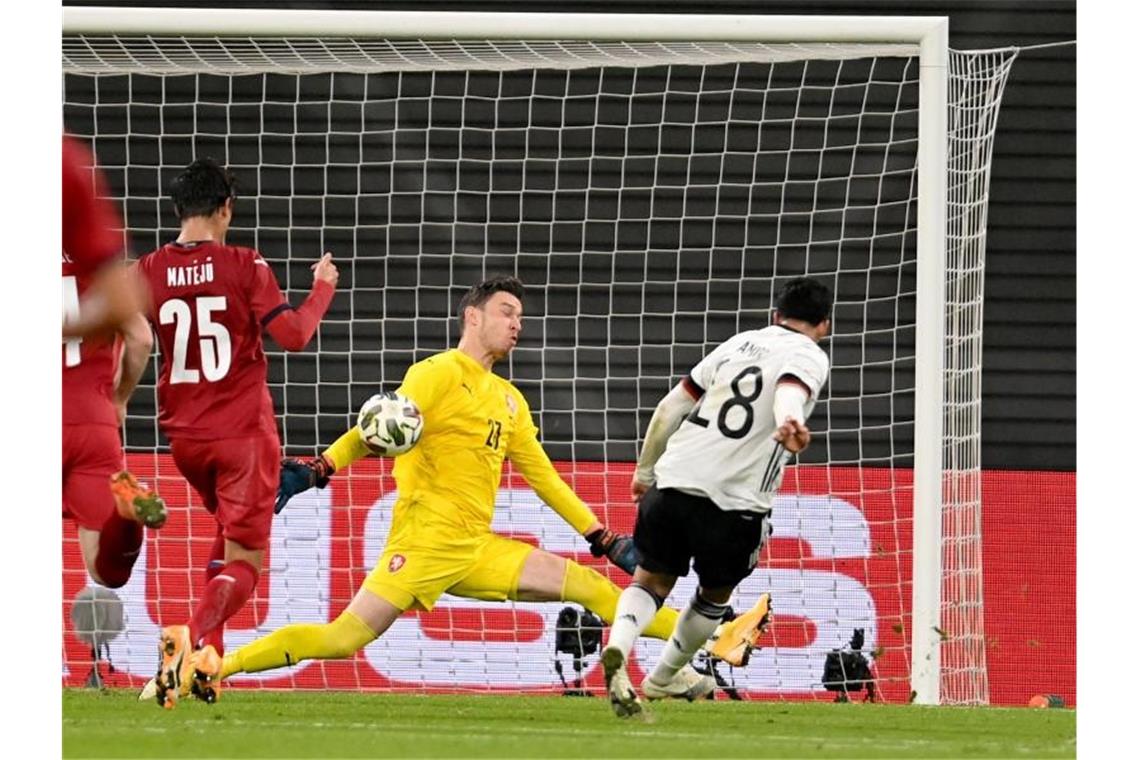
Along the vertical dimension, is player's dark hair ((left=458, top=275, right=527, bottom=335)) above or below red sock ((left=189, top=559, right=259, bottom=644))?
above

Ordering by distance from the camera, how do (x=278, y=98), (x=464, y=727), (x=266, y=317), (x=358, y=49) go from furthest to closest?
(x=278, y=98)
(x=358, y=49)
(x=266, y=317)
(x=464, y=727)

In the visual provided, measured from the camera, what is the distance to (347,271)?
1098 cm

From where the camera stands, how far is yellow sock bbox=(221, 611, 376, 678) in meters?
7.66

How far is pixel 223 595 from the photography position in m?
7.18

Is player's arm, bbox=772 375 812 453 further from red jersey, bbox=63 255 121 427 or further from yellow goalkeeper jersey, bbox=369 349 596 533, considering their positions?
red jersey, bbox=63 255 121 427

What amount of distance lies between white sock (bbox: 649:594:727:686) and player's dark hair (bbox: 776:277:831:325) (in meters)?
1.12

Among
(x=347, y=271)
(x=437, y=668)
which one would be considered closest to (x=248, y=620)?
(x=437, y=668)

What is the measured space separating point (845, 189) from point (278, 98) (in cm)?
317

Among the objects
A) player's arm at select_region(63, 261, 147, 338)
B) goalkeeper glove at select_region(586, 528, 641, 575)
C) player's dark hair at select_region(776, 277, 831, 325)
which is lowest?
goalkeeper glove at select_region(586, 528, 641, 575)

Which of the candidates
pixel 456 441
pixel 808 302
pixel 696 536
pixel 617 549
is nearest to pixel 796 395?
pixel 808 302

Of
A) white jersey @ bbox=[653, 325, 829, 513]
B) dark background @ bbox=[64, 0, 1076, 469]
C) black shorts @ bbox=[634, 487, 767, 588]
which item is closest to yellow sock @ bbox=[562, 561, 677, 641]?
black shorts @ bbox=[634, 487, 767, 588]

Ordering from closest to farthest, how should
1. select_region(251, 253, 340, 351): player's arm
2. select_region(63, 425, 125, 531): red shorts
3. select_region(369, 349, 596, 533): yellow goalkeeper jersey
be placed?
select_region(63, 425, 125, 531): red shorts < select_region(251, 253, 340, 351): player's arm < select_region(369, 349, 596, 533): yellow goalkeeper jersey

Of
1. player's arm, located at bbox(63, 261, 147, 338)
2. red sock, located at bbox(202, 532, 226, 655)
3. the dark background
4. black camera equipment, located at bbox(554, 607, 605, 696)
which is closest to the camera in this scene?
player's arm, located at bbox(63, 261, 147, 338)

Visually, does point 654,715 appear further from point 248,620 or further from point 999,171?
point 999,171
